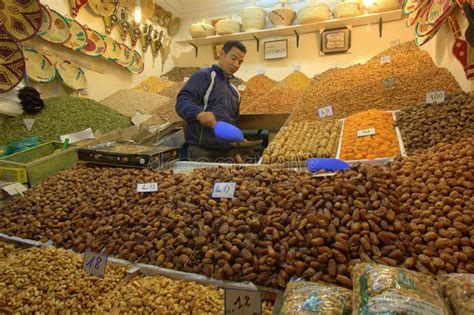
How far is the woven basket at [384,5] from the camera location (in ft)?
13.1

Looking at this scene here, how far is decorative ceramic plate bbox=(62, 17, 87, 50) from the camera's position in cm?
376

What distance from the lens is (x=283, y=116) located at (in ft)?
11.9

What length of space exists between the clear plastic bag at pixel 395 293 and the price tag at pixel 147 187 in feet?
3.68

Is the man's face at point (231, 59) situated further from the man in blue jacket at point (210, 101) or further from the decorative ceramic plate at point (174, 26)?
the decorative ceramic plate at point (174, 26)

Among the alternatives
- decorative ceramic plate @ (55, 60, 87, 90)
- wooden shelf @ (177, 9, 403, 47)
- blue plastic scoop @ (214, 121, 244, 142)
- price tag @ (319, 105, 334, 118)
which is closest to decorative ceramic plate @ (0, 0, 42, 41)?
decorative ceramic plate @ (55, 60, 87, 90)

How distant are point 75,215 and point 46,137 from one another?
63.4 inches

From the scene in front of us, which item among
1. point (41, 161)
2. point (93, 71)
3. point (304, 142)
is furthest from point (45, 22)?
point (304, 142)

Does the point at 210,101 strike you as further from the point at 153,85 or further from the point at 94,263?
the point at 153,85

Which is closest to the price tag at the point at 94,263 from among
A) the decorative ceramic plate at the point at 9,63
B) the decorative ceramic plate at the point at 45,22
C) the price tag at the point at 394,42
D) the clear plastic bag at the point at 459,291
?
the clear plastic bag at the point at 459,291

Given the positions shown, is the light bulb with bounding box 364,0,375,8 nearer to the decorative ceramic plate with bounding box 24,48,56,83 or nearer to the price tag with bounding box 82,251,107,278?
the decorative ceramic plate with bounding box 24,48,56,83

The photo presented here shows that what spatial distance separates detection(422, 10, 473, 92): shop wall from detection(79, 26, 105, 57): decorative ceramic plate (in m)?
3.98

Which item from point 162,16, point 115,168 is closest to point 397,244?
point 115,168

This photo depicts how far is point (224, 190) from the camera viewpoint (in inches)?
59.0

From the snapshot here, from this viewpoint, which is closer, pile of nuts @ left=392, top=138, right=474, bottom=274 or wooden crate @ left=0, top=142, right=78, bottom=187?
pile of nuts @ left=392, top=138, right=474, bottom=274
